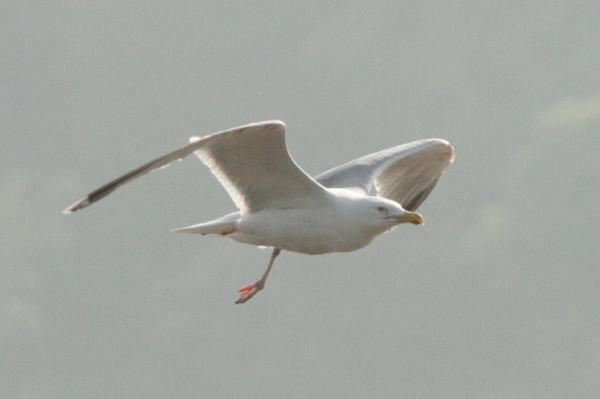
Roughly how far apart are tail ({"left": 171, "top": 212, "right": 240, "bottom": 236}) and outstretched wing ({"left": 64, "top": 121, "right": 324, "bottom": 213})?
17cm

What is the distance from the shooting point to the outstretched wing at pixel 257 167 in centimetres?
1074

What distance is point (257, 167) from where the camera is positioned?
11.4m

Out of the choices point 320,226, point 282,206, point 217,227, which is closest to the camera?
point 320,226

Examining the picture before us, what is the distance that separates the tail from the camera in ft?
38.9

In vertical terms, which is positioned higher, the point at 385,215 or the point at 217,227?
the point at 217,227

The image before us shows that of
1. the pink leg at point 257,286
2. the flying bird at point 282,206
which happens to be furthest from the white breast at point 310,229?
the pink leg at point 257,286

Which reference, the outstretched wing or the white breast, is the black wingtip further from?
the white breast

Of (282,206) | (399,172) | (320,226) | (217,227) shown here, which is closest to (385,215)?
(320,226)

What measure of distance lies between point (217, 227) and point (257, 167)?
2.48 ft

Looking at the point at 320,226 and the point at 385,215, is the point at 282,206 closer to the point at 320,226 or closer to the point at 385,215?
the point at 320,226

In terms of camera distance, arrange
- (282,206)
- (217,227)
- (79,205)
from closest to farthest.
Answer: (79,205), (282,206), (217,227)

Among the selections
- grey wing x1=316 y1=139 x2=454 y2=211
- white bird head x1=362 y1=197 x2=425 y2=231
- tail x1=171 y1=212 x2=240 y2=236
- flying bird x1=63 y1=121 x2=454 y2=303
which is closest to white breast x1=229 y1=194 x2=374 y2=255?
flying bird x1=63 y1=121 x2=454 y2=303

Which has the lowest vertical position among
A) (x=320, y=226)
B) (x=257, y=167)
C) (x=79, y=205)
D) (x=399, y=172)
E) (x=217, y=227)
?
(x=399, y=172)

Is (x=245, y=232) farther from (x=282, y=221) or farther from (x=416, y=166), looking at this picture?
(x=416, y=166)
